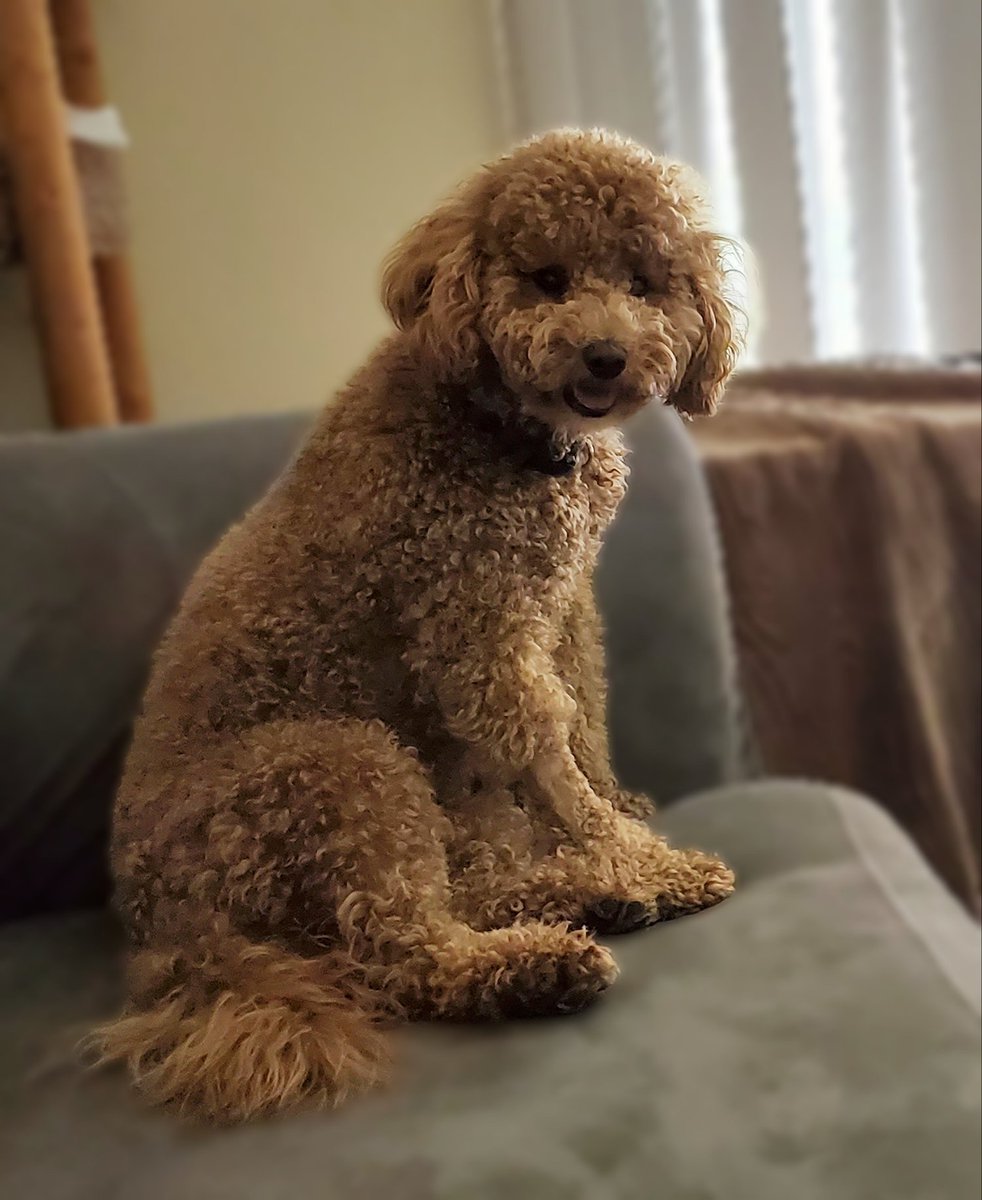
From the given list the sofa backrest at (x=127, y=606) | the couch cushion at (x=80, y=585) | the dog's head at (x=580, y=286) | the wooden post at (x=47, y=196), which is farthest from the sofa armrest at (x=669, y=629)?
the wooden post at (x=47, y=196)

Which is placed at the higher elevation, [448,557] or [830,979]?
[448,557]

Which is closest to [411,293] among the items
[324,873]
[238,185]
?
[324,873]

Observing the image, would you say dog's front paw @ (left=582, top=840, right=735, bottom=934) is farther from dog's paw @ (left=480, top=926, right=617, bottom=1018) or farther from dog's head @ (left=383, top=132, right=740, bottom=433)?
dog's head @ (left=383, top=132, right=740, bottom=433)

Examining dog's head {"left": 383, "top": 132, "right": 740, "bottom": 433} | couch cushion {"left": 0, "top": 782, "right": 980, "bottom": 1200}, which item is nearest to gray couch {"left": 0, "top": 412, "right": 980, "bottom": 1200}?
couch cushion {"left": 0, "top": 782, "right": 980, "bottom": 1200}

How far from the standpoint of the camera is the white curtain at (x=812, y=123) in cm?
48

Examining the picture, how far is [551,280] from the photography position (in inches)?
9.7

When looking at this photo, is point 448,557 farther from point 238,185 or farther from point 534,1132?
point 238,185

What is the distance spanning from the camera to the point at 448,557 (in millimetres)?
267

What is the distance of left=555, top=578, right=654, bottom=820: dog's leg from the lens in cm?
28

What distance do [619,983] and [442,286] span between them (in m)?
0.21

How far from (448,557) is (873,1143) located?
449 mm

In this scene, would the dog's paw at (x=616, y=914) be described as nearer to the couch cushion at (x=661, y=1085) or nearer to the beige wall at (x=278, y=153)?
the couch cushion at (x=661, y=1085)

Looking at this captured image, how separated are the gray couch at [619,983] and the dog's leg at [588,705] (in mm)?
30

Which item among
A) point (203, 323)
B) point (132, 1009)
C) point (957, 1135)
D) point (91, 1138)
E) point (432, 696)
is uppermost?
point (203, 323)
